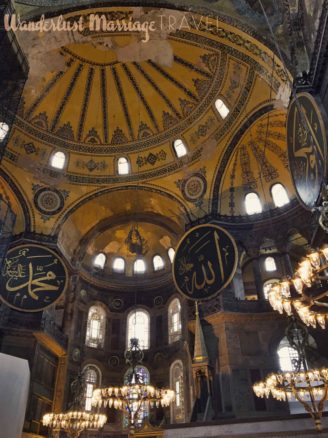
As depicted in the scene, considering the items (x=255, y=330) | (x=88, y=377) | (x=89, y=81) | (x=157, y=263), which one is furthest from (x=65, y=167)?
(x=255, y=330)

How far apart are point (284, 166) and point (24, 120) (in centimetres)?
1056

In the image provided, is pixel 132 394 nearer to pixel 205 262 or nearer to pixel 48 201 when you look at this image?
pixel 205 262

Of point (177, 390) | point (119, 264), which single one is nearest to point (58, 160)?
point (119, 264)

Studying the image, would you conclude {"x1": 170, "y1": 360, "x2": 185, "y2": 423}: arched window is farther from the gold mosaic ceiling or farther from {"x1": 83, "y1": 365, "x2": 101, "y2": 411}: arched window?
the gold mosaic ceiling

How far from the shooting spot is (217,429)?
9.14 meters

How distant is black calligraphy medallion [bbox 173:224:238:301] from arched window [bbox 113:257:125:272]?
6103 mm

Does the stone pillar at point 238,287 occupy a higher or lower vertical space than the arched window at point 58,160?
lower

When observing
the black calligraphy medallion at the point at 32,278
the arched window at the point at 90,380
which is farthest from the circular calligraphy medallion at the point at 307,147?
the arched window at the point at 90,380

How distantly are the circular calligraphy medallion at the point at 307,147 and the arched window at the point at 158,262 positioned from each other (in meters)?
9.94

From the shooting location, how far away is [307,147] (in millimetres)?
7566

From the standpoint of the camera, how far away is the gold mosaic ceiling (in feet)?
44.7

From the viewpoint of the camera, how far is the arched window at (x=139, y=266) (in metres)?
17.9

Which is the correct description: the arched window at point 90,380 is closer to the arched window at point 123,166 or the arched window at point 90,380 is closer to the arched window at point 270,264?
the arched window at point 270,264

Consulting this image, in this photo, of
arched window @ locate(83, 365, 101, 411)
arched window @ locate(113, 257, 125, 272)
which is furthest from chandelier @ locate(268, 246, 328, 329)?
arched window @ locate(113, 257, 125, 272)
